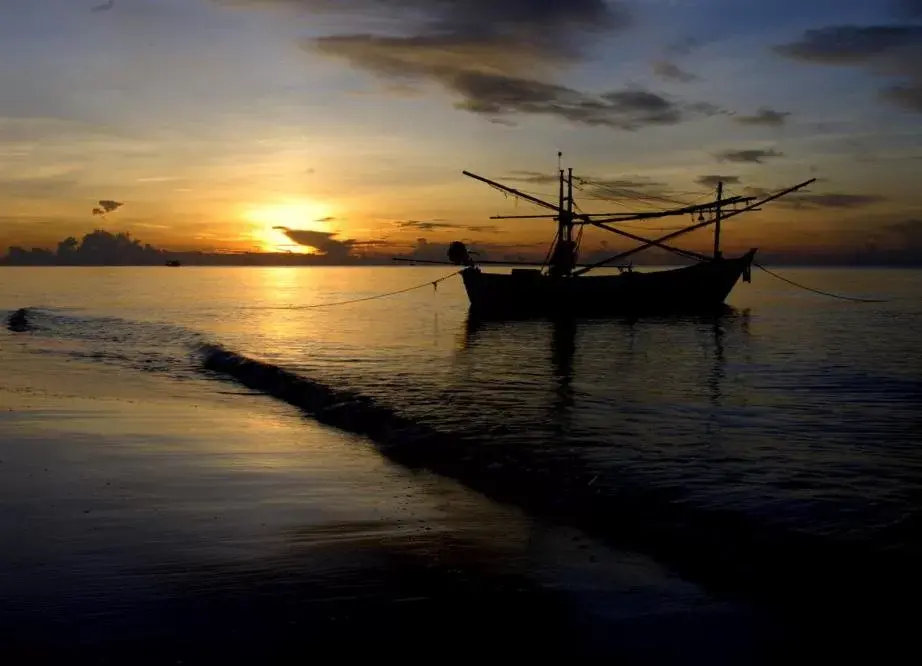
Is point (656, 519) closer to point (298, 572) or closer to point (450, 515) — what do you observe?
point (450, 515)

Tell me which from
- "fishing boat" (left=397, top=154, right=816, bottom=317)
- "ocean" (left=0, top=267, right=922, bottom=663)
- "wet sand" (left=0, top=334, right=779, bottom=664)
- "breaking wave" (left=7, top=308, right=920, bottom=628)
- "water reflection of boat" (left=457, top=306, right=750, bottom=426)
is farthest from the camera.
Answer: "fishing boat" (left=397, top=154, right=816, bottom=317)

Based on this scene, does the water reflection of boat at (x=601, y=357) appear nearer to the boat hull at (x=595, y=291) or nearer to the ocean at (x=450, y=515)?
the ocean at (x=450, y=515)

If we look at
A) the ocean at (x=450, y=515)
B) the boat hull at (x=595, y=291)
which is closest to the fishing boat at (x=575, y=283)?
the boat hull at (x=595, y=291)

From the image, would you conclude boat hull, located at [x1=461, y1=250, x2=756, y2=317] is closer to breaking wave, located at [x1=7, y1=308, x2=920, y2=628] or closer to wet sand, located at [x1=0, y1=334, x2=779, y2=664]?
breaking wave, located at [x1=7, y1=308, x2=920, y2=628]

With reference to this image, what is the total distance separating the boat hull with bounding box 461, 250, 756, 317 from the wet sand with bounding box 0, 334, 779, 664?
5294 centimetres

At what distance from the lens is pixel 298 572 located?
784 cm

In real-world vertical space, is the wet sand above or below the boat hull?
below

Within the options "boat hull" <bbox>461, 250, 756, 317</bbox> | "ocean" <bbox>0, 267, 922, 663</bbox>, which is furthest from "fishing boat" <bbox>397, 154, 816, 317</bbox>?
"ocean" <bbox>0, 267, 922, 663</bbox>

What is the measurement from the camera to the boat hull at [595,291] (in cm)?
6562

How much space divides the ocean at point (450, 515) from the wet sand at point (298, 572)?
0.12 feet

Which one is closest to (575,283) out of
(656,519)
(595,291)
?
(595,291)

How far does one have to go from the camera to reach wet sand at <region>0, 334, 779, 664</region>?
631 cm

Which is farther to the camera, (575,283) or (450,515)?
(575,283)

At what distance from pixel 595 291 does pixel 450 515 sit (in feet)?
187
